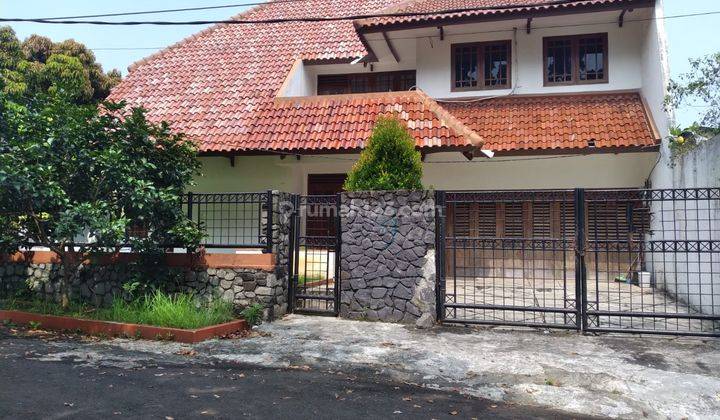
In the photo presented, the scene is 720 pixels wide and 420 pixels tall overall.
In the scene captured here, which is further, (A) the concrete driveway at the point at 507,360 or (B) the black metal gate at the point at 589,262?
(B) the black metal gate at the point at 589,262

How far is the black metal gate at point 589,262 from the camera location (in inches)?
275

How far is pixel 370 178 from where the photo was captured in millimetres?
8031

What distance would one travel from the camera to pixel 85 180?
7.54 metres

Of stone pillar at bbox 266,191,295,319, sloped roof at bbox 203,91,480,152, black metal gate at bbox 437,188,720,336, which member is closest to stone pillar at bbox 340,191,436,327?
black metal gate at bbox 437,188,720,336

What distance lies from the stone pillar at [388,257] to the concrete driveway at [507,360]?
359 millimetres

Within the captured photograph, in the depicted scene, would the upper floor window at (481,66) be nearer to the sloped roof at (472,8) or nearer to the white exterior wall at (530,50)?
the white exterior wall at (530,50)

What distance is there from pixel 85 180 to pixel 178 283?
2094 mm

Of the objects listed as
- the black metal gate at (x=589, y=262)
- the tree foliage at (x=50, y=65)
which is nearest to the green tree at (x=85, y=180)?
the black metal gate at (x=589, y=262)

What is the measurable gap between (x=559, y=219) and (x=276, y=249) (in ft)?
22.9

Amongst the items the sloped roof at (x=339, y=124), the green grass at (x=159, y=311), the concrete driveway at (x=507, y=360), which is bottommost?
the concrete driveway at (x=507, y=360)

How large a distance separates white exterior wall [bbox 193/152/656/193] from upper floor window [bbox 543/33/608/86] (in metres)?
2.18

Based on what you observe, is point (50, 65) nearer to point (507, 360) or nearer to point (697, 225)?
point (507, 360)

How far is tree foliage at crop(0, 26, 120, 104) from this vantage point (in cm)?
1825

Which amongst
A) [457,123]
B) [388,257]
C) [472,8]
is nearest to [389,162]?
[388,257]
